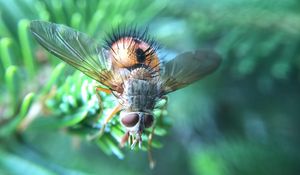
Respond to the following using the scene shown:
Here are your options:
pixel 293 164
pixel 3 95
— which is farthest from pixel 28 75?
pixel 293 164

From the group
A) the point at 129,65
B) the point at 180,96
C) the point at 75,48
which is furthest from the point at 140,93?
the point at 180,96

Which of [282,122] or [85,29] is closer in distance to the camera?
[85,29]

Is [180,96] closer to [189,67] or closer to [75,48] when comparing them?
[189,67]

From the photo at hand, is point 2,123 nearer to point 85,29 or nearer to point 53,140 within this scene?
point 85,29

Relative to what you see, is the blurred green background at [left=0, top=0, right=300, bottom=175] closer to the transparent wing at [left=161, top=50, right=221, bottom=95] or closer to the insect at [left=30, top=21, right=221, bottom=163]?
the insect at [left=30, top=21, right=221, bottom=163]

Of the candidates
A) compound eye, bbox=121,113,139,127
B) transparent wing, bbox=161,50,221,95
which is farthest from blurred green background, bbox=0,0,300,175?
transparent wing, bbox=161,50,221,95
